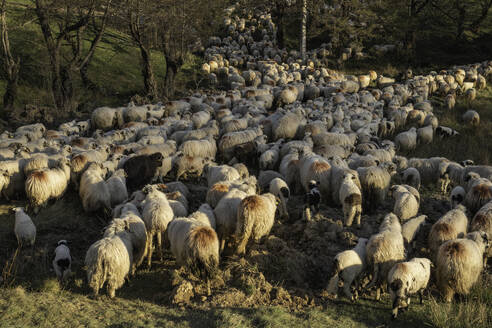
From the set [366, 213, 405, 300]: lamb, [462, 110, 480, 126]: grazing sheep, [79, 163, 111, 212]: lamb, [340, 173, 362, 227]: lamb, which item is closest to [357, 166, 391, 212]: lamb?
[340, 173, 362, 227]: lamb

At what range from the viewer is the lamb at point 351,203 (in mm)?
8172

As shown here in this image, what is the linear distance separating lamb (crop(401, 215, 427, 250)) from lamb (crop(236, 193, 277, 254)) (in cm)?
244

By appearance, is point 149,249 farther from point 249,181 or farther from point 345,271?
point 345,271

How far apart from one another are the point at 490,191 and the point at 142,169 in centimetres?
793

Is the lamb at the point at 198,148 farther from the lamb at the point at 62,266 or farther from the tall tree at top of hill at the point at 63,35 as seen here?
the tall tree at top of hill at the point at 63,35

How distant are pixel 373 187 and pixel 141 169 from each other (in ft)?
18.6

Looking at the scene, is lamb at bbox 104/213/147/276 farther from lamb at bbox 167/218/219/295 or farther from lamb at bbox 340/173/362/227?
lamb at bbox 340/173/362/227

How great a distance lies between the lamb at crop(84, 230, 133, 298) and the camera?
233 inches

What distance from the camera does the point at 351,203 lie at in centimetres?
816

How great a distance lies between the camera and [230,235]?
7.55 m

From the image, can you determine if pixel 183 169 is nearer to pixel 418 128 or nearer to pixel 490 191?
pixel 490 191

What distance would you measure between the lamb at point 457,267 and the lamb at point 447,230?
2.11ft

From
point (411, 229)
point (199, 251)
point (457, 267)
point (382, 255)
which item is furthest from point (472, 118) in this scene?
point (199, 251)

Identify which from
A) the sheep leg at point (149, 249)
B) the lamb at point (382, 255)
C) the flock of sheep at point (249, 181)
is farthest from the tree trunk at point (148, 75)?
the lamb at point (382, 255)
